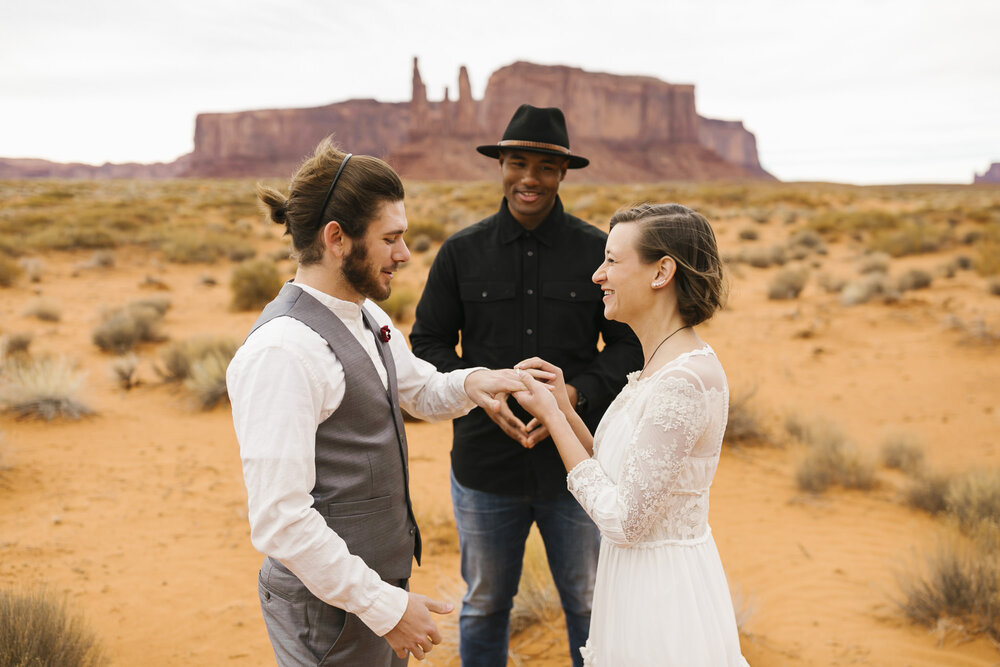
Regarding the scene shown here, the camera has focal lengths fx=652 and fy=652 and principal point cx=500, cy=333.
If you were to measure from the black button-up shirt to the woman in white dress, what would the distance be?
0.70 meters

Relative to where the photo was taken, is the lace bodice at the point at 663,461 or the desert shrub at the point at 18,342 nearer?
the lace bodice at the point at 663,461

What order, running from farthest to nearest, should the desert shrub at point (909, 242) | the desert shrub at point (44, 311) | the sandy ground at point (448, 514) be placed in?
the desert shrub at point (909, 242) → the desert shrub at point (44, 311) → the sandy ground at point (448, 514)

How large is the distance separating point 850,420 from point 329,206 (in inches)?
317

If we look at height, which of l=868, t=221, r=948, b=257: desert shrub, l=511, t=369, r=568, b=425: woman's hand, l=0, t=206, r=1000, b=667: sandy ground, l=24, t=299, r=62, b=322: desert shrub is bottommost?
l=0, t=206, r=1000, b=667: sandy ground

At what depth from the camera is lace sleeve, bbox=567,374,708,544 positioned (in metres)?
1.73

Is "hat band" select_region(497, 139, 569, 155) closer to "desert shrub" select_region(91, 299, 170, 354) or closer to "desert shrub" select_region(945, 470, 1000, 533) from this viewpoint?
"desert shrub" select_region(945, 470, 1000, 533)

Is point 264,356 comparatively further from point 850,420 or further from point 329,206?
point 850,420

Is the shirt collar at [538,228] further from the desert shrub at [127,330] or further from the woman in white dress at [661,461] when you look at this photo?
the desert shrub at [127,330]

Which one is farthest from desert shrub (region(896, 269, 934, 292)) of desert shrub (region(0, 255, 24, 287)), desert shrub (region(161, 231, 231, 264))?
desert shrub (region(0, 255, 24, 287))

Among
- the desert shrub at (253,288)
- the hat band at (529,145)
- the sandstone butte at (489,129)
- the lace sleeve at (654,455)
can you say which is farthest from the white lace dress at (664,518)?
the sandstone butte at (489,129)

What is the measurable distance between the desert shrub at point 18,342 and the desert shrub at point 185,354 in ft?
7.15

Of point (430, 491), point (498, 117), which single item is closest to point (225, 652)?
point (430, 491)

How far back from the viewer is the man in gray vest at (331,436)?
1.55 m

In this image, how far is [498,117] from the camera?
4149 inches
